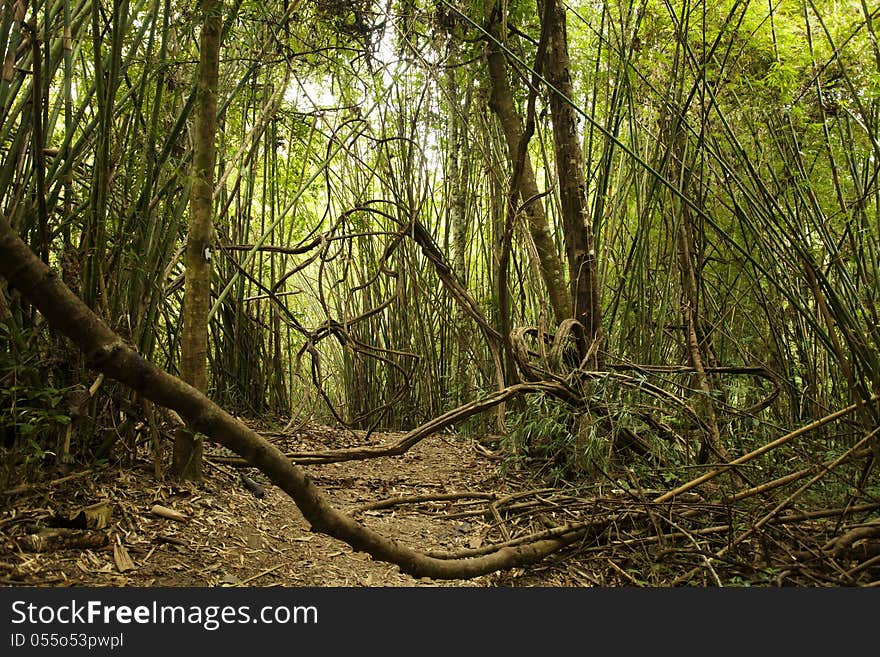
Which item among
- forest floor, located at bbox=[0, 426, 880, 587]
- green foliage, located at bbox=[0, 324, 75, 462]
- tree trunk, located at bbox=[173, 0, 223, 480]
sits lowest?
forest floor, located at bbox=[0, 426, 880, 587]

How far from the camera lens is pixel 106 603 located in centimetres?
100

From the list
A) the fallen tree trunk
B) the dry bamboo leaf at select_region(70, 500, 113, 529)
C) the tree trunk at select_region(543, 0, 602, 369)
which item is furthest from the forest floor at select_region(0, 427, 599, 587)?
the tree trunk at select_region(543, 0, 602, 369)

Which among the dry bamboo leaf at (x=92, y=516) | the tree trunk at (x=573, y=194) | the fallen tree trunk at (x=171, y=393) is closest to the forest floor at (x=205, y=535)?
the dry bamboo leaf at (x=92, y=516)

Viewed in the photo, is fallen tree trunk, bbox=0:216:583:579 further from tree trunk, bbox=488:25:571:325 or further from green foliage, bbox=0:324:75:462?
tree trunk, bbox=488:25:571:325

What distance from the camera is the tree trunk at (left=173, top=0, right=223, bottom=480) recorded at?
59.8 inches

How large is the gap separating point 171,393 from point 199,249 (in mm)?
866

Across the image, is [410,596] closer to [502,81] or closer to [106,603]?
[106,603]

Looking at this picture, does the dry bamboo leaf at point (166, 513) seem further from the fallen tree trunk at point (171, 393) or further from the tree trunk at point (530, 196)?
the tree trunk at point (530, 196)

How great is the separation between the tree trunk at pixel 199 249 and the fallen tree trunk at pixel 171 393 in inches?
28.3

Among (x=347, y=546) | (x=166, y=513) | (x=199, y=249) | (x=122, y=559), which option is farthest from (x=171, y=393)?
(x=347, y=546)

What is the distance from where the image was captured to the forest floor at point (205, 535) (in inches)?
46.0

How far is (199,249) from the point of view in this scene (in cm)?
155

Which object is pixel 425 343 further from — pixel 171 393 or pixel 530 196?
pixel 171 393

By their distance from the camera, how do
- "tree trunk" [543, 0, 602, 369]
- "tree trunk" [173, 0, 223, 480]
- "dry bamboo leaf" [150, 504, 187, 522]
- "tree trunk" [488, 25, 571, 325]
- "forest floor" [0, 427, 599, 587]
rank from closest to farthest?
"forest floor" [0, 427, 599, 587], "dry bamboo leaf" [150, 504, 187, 522], "tree trunk" [173, 0, 223, 480], "tree trunk" [543, 0, 602, 369], "tree trunk" [488, 25, 571, 325]
